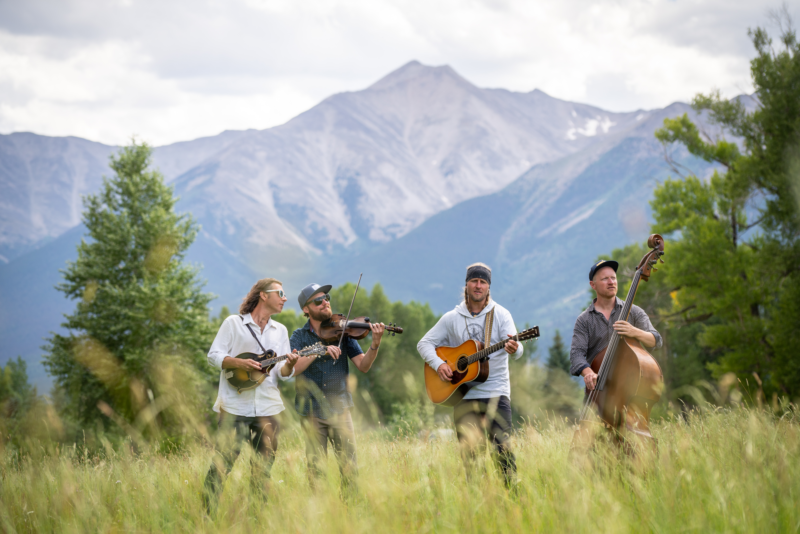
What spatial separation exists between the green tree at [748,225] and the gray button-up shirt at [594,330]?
19228 mm

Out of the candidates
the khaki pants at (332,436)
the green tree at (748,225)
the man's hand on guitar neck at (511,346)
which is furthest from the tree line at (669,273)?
the man's hand on guitar neck at (511,346)

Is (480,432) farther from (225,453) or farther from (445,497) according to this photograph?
(225,453)

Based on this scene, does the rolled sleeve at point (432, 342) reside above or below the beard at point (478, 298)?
below

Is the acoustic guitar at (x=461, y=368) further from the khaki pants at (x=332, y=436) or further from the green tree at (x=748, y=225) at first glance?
the green tree at (x=748, y=225)

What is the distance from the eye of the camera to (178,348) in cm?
2428

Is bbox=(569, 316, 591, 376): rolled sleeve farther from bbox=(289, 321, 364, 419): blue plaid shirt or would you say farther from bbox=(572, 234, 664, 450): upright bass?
bbox=(289, 321, 364, 419): blue plaid shirt

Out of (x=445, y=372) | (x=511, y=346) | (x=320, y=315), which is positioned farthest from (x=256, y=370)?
(x=511, y=346)

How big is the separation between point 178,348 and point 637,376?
75.8 feet

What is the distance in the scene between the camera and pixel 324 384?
5137mm

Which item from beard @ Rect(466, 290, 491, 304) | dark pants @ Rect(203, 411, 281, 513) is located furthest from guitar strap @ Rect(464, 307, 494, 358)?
dark pants @ Rect(203, 411, 281, 513)

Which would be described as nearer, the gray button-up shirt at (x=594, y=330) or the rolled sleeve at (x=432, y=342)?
the gray button-up shirt at (x=594, y=330)

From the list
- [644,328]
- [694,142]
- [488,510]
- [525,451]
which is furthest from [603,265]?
[694,142]

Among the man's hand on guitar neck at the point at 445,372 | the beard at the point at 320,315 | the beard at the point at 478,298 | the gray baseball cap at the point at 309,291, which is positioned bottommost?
the man's hand on guitar neck at the point at 445,372

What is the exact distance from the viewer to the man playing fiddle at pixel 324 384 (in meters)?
4.84
